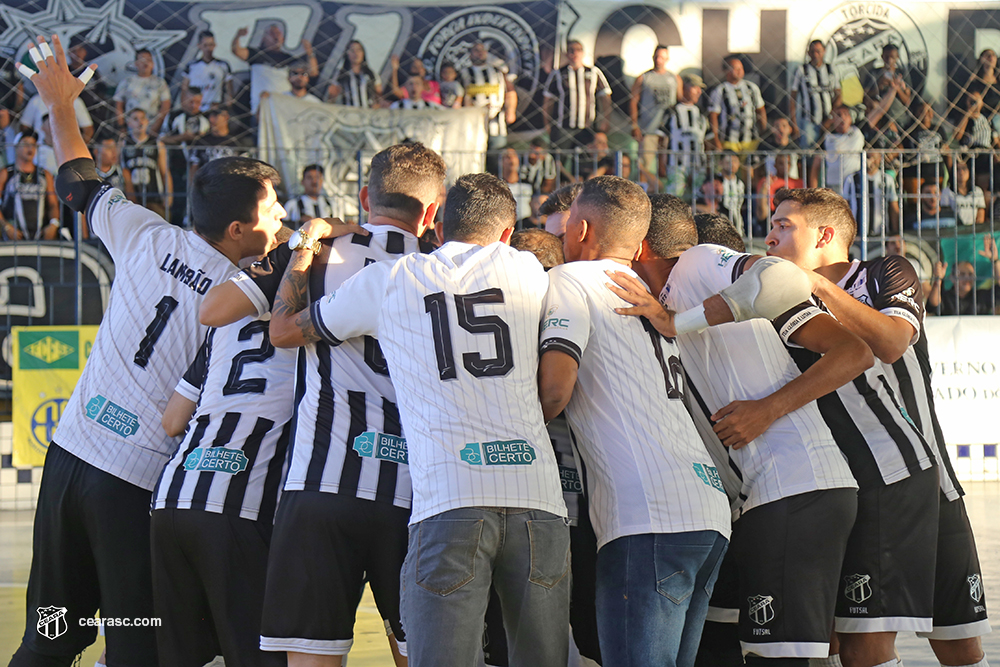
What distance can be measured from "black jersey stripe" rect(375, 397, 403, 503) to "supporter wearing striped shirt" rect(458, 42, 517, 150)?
8701mm

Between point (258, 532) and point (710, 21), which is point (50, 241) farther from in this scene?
point (710, 21)

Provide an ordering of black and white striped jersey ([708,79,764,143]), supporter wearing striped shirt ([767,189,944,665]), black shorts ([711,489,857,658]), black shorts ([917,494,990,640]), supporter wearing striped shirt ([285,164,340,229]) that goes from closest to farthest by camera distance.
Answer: black shorts ([711,489,857,658]) → supporter wearing striped shirt ([767,189,944,665]) → black shorts ([917,494,990,640]) → supporter wearing striped shirt ([285,164,340,229]) → black and white striped jersey ([708,79,764,143])

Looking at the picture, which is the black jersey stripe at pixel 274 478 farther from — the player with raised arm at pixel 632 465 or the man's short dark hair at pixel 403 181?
the player with raised arm at pixel 632 465

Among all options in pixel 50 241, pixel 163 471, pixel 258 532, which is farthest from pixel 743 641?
pixel 50 241

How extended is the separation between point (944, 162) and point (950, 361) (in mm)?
2113

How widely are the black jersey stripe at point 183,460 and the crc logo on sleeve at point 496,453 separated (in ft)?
3.20

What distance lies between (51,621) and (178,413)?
2.51 feet

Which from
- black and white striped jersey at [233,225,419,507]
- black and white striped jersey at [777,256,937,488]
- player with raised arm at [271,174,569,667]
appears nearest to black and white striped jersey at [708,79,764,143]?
black and white striped jersey at [777,256,937,488]

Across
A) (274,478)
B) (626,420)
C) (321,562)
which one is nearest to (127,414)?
(274,478)

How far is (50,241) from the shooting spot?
870 cm

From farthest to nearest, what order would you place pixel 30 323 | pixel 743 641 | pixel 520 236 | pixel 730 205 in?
pixel 730 205
pixel 30 323
pixel 520 236
pixel 743 641

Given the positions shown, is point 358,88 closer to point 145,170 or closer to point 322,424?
point 145,170

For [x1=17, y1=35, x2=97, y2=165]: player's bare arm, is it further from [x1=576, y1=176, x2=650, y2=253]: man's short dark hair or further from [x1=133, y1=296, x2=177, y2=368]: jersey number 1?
[x1=576, y1=176, x2=650, y2=253]: man's short dark hair

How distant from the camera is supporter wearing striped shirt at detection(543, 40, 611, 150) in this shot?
11328 mm
